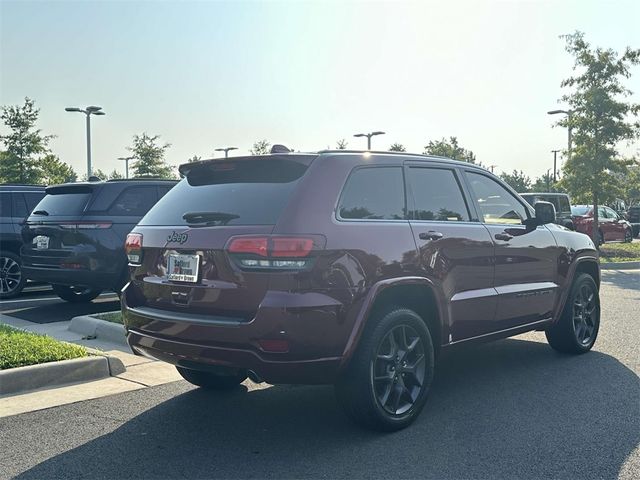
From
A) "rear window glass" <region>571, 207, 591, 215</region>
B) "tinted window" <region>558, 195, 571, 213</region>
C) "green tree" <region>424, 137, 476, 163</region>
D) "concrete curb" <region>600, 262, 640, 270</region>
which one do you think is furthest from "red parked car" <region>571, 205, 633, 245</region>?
"green tree" <region>424, 137, 476, 163</region>

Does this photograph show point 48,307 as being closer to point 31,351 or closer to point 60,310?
point 60,310

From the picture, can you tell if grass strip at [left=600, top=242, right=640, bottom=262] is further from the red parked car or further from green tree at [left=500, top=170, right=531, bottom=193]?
green tree at [left=500, top=170, right=531, bottom=193]

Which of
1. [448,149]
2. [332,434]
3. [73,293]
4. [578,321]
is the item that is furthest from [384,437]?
[448,149]

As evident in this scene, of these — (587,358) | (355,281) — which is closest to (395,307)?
(355,281)

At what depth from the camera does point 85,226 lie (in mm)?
8344

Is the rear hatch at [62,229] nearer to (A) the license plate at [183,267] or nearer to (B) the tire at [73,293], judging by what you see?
(B) the tire at [73,293]

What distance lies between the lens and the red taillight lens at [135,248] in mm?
4383

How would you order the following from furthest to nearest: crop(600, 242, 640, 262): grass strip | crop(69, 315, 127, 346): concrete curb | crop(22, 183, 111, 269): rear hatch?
crop(600, 242, 640, 262): grass strip < crop(22, 183, 111, 269): rear hatch < crop(69, 315, 127, 346): concrete curb

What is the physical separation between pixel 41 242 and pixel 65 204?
0.60 m

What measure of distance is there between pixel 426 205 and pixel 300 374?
1710mm

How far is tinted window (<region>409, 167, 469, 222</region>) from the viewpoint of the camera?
4680 millimetres

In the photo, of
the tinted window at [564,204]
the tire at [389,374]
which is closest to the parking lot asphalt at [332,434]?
the tire at [389,374]

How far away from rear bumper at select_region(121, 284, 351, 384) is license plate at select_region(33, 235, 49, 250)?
5.39 meters

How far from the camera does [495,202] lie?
218 inches
